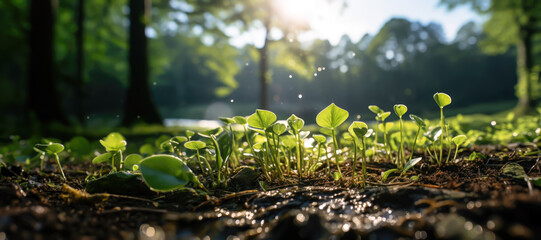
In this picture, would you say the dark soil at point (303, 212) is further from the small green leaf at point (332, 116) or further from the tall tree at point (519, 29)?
the tall tree at point (519, 29)

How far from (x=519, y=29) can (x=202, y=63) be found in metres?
37.8

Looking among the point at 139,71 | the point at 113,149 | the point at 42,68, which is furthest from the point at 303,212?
the point at 139,71

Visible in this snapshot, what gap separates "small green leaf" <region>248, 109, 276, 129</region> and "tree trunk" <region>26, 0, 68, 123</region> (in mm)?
7288

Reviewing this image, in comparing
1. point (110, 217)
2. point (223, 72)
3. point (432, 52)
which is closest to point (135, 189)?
point (110, 217)

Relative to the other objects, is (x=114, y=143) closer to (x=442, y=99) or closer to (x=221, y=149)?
(x=221, y=149)

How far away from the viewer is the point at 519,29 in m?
14.8

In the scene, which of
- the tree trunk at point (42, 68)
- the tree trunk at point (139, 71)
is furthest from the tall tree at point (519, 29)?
the tree trunk at point (42, 68)

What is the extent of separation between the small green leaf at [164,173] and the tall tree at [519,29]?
598 inches

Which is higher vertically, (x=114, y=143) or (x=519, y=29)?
(x=519, y=29)

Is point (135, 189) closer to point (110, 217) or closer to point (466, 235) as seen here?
point (110, 217)

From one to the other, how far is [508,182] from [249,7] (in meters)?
12.2

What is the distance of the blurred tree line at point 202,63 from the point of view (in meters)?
7.01

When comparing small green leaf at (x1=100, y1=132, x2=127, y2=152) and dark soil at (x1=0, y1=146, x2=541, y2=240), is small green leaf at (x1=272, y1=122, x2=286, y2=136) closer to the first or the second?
dark soil at (x1=0, y1=146, x2=541, y2=240)

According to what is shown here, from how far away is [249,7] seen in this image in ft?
40.6
